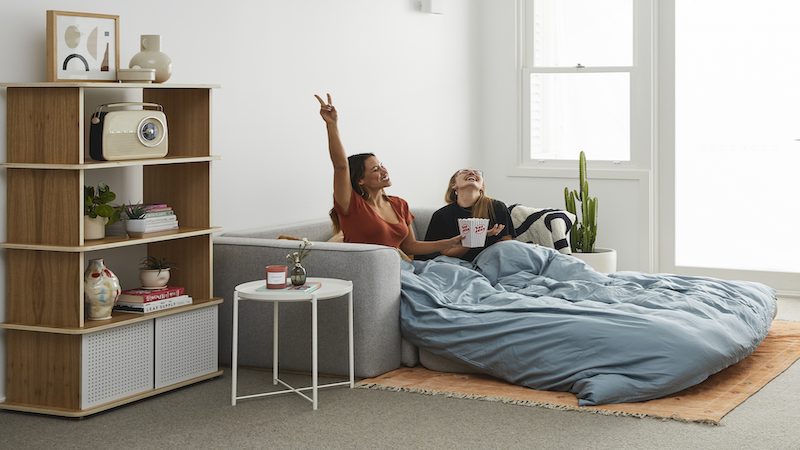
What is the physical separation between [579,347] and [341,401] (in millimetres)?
895

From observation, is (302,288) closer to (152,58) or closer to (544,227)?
(152,58)

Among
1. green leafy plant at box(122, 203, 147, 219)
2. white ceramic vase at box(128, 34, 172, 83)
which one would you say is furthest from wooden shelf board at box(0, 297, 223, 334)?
white ceramic vase at box(128, 34, 172, 83)

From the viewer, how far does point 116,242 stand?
310 centimetres

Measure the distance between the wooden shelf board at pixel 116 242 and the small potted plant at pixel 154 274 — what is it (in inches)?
4.3

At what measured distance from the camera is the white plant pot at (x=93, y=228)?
3.10 m

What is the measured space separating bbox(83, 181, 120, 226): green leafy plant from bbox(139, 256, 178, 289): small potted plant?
26 cm

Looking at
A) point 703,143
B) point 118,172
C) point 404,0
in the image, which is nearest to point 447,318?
point 118,172

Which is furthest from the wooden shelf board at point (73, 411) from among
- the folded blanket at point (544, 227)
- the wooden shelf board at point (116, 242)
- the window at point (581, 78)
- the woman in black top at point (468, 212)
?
the window at point (581, 78)

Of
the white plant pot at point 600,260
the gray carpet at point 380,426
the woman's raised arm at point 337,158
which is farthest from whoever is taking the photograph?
the white plant pot at point 600,260

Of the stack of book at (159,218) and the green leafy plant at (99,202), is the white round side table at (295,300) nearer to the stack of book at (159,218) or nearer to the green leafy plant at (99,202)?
the stack of book at (159,218)

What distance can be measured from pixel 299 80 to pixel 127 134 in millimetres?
1488

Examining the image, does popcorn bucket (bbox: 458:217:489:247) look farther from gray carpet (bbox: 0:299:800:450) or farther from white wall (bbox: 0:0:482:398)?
gray carpet (bbox: 0:299:800:450)

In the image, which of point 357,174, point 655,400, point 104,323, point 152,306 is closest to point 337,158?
point 357,174

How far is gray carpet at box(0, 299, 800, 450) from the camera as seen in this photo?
274 cm
